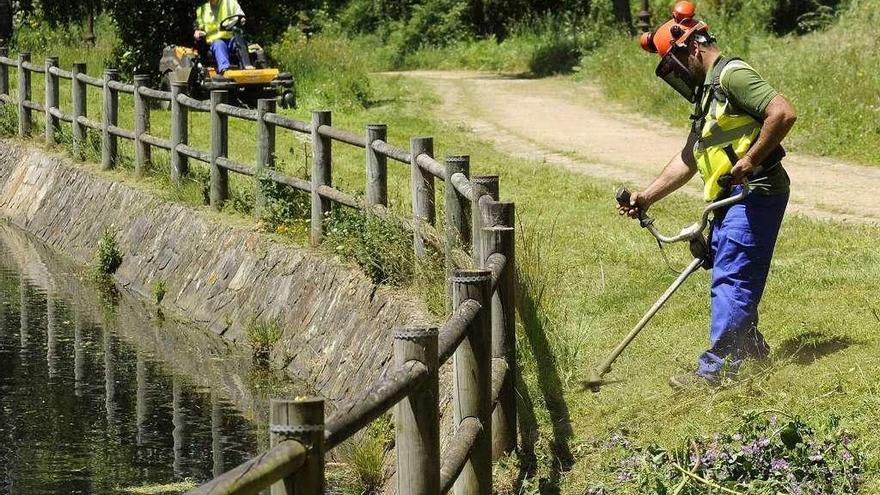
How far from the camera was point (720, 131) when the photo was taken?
7629 mm

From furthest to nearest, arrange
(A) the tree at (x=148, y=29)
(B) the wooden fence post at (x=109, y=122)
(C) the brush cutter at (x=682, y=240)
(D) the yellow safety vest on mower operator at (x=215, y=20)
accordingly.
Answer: (A) the tree at (x=148, y=29)
(D) the yellow safety vest on mower operator at (x=215, y=20)
(B) the wooden fence post at (x=109, y=122)
(C) the brush cutter at (x=682, y=240)

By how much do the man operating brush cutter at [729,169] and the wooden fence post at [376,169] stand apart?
147 inches

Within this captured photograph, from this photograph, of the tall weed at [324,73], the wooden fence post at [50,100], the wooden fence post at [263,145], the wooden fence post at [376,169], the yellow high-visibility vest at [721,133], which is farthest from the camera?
the tall weed at [324,73]

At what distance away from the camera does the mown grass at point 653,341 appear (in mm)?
7418

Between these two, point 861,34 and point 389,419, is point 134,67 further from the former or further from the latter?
point 389,419

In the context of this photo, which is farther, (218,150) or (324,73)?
(324,73)

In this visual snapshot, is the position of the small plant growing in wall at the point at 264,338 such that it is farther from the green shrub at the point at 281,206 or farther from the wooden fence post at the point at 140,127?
the wooden fence post at the point at 140,127

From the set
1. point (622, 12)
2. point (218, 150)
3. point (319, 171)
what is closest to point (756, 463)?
point (319, 171)

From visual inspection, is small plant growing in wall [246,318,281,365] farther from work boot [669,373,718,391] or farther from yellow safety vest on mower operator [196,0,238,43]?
yellow safety vest on mower operator [196,0,238,43]

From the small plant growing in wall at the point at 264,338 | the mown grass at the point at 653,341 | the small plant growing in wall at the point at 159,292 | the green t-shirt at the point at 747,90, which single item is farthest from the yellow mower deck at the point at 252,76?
the green t-shirt at the point at 747,90

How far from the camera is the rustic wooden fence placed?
4.50 metres

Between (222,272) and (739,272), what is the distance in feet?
21.6

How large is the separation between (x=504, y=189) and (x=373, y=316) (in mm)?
4349

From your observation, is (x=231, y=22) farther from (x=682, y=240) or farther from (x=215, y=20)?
(x=682, y=240)
